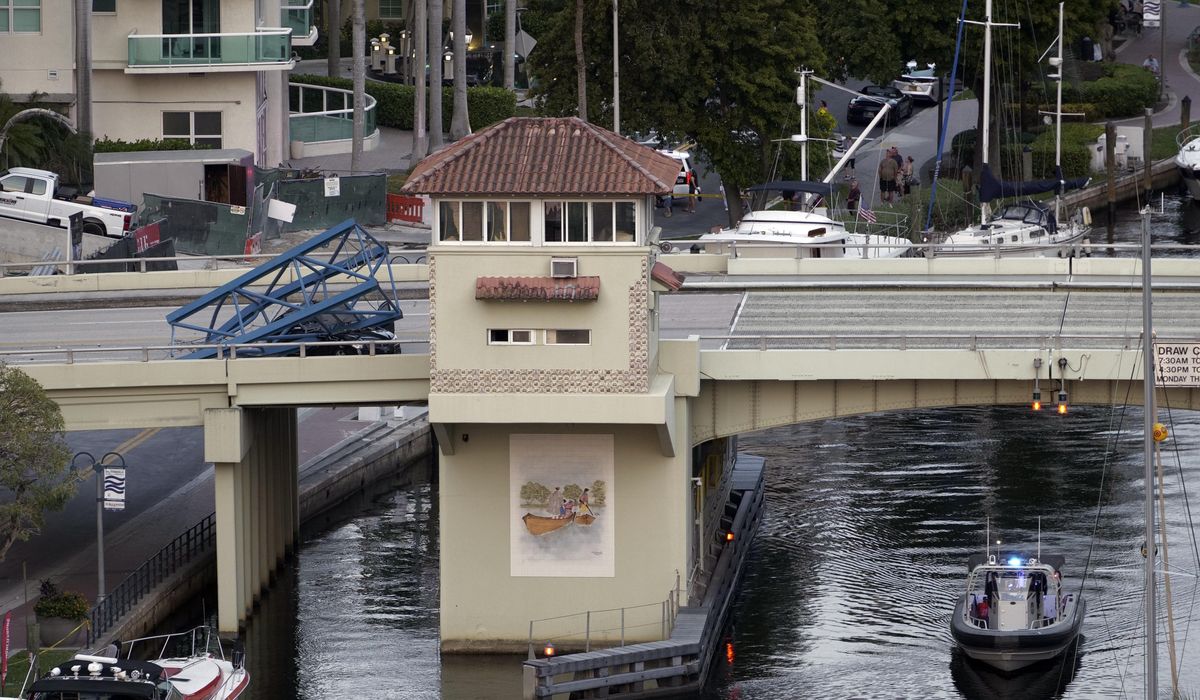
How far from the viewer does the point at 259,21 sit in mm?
86250

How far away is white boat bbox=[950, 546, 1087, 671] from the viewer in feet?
142

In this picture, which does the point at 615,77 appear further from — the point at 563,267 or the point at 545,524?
the point at 563,267

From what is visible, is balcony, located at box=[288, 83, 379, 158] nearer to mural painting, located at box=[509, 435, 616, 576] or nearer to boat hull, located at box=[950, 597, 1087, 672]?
mural painting, located at box=[509, 435, 616, 576]

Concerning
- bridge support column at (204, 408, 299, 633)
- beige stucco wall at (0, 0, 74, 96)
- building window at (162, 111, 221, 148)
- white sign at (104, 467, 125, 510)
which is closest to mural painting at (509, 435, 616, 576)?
bridge support column at (204, 408, 299, 633)

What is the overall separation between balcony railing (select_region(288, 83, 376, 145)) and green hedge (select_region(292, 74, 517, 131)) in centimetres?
59

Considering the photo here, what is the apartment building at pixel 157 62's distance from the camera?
8050 cm

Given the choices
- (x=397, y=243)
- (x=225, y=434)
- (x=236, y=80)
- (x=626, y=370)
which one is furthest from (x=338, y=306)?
(x=236, y=80)

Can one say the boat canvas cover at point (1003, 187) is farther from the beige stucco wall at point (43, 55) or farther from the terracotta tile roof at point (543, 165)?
the terracotta tile roof at point (543, 165)

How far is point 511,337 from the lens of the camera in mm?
42125

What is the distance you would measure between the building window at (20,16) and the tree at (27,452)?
41.0 m

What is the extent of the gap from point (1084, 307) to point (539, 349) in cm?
1417

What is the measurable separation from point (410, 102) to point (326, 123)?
8.99 m

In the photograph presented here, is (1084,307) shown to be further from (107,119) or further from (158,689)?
(107,119)

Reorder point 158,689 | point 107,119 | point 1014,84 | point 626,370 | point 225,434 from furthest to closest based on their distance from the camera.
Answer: point 1014,84
point 107,119
point 225,434
point 626,370
point 158,689
